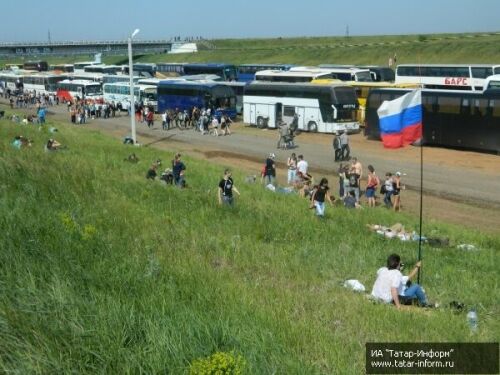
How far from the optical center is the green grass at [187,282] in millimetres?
5246

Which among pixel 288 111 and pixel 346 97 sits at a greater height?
pixel 346 97

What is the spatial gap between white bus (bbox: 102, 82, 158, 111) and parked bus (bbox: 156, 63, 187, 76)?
14.6 m

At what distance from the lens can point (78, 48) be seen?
5625 inches

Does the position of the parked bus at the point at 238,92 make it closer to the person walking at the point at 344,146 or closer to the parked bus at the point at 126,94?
the parked bus at the point at 126,94

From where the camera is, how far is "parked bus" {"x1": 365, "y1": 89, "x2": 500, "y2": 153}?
2853 cm

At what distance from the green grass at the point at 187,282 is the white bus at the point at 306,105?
21799mm

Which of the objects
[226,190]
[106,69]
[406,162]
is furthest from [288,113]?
[106,69]

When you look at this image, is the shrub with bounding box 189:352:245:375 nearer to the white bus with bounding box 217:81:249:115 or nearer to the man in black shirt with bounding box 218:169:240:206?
the man in black shirt with bounding box 218:169:240:206

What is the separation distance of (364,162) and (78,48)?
128 m

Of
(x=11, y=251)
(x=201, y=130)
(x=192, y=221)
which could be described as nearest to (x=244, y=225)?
(x=192, y=221)

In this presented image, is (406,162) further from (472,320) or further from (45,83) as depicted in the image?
(45,83)

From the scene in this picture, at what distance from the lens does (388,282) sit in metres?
8.84

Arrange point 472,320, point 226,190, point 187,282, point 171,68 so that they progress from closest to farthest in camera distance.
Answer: point 187,282
point 472,320
point 226,190
point 171,68

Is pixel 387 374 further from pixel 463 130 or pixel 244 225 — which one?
pixel 463 130
